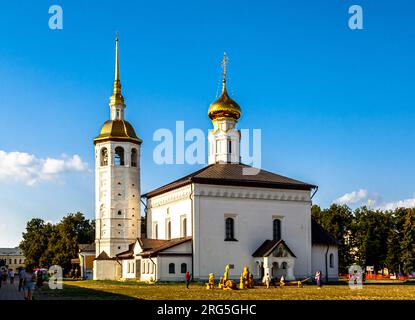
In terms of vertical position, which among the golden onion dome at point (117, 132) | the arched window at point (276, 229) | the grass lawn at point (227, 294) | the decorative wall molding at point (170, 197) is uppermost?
the golden onion dome at point (117, 132)

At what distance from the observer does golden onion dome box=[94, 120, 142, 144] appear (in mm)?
53312

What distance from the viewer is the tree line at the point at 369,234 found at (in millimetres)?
70562

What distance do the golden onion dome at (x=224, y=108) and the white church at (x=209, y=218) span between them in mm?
78

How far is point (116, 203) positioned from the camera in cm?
5312

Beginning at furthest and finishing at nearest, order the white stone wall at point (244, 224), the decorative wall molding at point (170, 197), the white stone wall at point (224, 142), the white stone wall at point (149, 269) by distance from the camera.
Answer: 1. the white stone wall at point (224, 142)
2. the decorative wall molding at point (170, 197)
3. the white stone wall at point (244, 224)
4. the white stone wall at point (149, 269)

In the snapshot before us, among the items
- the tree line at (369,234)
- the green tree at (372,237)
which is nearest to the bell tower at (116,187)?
the tree line at (369,234)

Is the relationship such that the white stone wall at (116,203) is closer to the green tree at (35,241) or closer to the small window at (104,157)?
the small window at (104,157)

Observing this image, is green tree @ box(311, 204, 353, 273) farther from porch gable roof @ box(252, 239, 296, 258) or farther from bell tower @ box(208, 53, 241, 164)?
porch gable roof @ box(252, 239, 296, 258)

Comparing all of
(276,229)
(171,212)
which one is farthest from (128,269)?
(276,229)

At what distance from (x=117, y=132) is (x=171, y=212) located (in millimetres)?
9404

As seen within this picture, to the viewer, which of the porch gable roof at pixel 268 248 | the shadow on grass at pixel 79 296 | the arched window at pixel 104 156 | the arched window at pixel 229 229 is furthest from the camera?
the arched window at pixel 104 156
